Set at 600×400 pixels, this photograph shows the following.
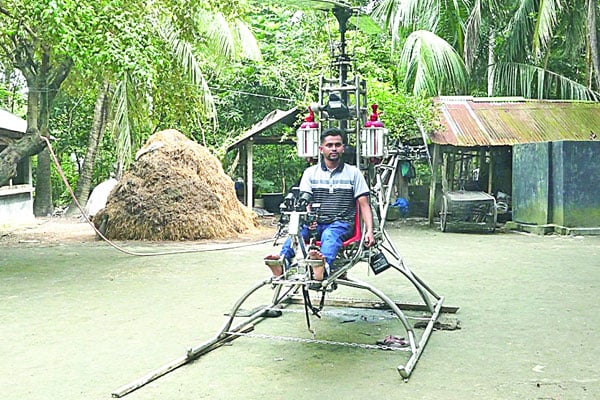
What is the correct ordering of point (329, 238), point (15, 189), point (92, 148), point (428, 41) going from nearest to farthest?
point (329, 238) → point (428, 41) → point (15, 189) → point (92, 148)

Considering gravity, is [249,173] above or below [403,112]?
below

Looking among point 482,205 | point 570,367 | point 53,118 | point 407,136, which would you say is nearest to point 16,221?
point 53,118

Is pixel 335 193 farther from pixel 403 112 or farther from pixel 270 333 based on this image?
pixel 403 112

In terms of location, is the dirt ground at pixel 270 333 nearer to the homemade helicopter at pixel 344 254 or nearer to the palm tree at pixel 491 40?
the homemade helicopter at pixel 344 254

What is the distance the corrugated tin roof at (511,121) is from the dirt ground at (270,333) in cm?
544

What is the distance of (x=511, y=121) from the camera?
52.3ft

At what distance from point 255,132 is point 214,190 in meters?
A: 3.43

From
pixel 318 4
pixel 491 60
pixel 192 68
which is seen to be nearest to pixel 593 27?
pixel 491 60

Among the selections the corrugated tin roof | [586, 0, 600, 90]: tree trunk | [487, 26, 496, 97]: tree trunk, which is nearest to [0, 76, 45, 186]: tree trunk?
the corrugated tin roof

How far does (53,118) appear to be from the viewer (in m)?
22.7

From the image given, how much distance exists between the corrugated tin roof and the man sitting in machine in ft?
32.1

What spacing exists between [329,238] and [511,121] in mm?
12073

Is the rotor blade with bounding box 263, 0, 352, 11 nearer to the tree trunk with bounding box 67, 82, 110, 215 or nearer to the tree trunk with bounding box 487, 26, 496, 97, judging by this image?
the tree trunk with bounding box 67, 82, 110, 215

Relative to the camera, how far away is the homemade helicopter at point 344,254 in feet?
15.4
